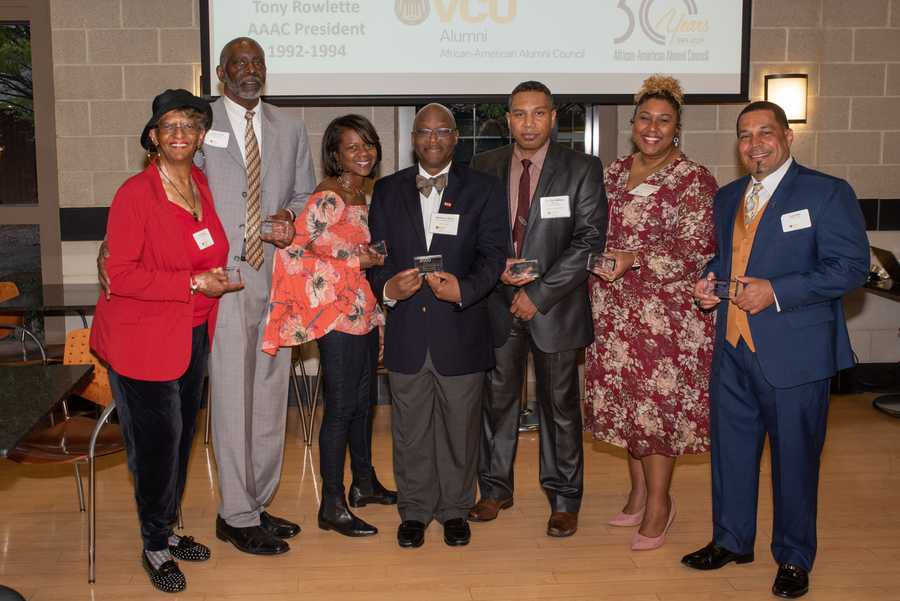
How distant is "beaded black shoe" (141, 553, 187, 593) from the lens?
3.30 metres

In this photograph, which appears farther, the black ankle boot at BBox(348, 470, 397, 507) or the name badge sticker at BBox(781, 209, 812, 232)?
the black ankle boot at BBox(348, 470, 397, 507)

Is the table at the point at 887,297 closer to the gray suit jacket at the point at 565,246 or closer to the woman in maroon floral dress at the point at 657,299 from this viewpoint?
the woman in maroon floral dress at the point at 657,299

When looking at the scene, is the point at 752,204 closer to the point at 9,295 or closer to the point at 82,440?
the point at 82,440

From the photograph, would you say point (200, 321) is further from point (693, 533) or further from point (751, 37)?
point (751, 37)

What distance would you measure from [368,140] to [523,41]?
265 centimetres

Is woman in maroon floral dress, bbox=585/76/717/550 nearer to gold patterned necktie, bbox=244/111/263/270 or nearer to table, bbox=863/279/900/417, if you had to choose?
gold patterned necktie, bbox=244/111/263/270

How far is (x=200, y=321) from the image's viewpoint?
3.35 meters

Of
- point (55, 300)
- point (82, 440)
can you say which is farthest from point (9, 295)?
point (82, 440)

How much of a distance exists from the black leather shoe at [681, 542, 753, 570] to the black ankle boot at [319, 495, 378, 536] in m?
1.31

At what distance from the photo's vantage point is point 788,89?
20.1 feet

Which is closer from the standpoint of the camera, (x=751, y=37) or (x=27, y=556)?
(x=27, y=556)

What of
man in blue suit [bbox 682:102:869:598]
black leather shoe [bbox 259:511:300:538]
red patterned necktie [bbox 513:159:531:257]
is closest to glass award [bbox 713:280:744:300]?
man in blue suit [bbox 682:102:869:598]

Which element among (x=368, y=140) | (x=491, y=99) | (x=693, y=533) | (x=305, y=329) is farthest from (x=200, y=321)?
(x=491, y=99)

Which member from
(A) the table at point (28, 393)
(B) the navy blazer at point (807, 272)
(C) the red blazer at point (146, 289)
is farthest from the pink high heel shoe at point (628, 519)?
(A) the table at point (28, 393)
